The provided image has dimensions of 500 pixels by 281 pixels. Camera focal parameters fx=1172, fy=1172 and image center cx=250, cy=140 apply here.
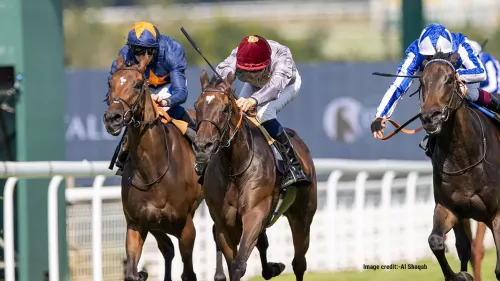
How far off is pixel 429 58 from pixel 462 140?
1.90 ft

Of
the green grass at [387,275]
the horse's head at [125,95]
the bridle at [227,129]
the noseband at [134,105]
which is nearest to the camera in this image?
the bridle at [227,129]

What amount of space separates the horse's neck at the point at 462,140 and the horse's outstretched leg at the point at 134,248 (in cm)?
192

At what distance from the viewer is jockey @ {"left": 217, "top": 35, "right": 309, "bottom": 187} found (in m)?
7.22

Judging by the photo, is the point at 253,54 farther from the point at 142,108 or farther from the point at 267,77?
the point at 142,108

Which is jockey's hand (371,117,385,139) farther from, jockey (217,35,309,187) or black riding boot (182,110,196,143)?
black riding boot (182,110,196,143)

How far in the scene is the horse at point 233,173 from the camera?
6.52 metres

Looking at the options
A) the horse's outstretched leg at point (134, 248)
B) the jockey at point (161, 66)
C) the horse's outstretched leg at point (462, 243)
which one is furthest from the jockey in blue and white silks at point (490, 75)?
the horse's outstretched leg at point (134, 248)

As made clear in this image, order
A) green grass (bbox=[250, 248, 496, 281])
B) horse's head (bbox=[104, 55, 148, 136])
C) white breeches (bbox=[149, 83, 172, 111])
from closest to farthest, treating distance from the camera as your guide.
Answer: horse's head (bbox=[104, 55, 148, 136]), white breeches (bbox=[149, 83, 172, 111]), green grass (bbox=[250, 248, 496, 281])

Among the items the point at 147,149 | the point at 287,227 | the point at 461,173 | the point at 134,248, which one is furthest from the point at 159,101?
the point at 287,227

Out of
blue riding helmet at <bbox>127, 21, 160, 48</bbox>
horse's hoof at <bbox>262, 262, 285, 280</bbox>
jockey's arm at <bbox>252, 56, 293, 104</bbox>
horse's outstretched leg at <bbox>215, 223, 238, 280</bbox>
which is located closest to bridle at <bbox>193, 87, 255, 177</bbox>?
jockey's arm at <bbox>252, 56, 293, 104</bbox>

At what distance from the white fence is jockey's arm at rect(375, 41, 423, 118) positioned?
7.12ft

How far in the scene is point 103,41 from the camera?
957 inches

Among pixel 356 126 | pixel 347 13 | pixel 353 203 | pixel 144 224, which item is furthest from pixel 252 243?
pixel 347 13

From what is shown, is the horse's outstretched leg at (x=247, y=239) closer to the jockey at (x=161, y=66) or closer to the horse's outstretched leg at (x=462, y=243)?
the jockey at (x=161, y=66)
